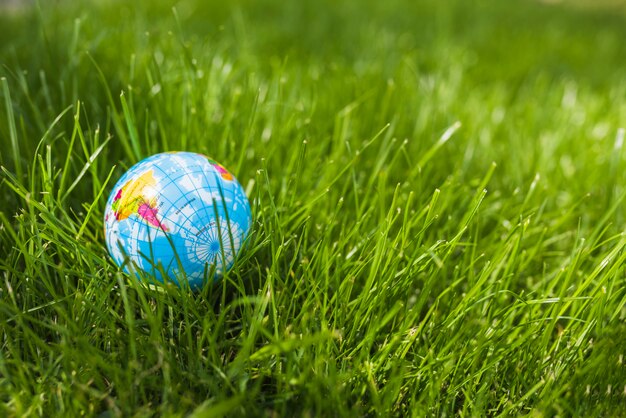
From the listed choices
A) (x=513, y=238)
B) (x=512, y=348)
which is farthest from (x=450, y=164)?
(x=512, y=348)

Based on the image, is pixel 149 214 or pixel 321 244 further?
pixel 321 244

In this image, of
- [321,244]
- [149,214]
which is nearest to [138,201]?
[149,214]

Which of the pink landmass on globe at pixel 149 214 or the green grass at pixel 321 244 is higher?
the pink landmass on globe at pixel 149 214

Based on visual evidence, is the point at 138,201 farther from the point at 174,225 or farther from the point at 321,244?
the point at 321,244

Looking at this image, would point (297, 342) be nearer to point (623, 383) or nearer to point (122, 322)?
point (122, 322)

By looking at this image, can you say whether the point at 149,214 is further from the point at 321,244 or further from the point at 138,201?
the point at 321,244

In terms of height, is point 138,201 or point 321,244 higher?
point 138,201
